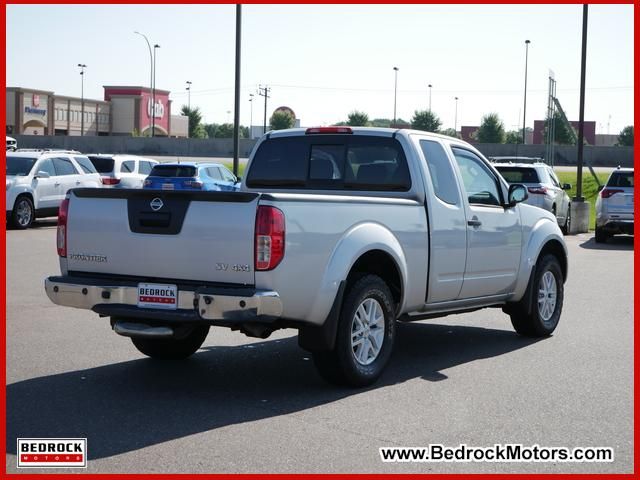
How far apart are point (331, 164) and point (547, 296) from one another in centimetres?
287

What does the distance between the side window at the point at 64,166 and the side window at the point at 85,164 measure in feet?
1.08

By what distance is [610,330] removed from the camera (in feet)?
34.5

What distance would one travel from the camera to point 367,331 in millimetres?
7750

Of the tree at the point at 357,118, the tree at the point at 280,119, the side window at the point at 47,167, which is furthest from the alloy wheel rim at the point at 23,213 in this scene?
the tree at the point at 280,119

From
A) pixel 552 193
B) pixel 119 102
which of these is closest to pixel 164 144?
pixel 119 102

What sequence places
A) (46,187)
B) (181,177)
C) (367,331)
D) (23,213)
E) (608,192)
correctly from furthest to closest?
(181,177) < (46,187) < (23,213) < (608,192) < (367,331)

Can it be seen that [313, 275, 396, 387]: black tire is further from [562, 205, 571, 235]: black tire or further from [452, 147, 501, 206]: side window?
[562, 205, 571, 235]: black tire

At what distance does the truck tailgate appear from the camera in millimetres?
6844

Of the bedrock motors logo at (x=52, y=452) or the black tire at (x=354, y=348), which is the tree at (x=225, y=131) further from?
the bedrock motors logo at (x=52, y=452)

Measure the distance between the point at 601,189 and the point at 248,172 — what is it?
16178 millimetres

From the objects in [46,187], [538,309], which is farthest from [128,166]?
[538,309]

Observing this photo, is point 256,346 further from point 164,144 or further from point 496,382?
point 164,144

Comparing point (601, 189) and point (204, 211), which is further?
point (601, 189)

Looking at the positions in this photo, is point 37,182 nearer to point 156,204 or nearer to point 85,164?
point 85,164
